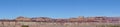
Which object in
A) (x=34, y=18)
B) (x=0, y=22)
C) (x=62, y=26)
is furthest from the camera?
(x=34, y=18)

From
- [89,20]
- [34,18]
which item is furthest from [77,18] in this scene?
[34,18]

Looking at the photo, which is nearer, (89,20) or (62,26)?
(62,26)

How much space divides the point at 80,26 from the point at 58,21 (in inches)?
227

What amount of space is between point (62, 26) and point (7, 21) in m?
7.88

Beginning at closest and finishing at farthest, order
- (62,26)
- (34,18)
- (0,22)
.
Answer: (62,26), (0,22), (34,18)

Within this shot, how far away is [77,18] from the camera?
53.4 m

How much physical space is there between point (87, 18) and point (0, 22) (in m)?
11.8

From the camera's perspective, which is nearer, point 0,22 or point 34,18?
point 0,22

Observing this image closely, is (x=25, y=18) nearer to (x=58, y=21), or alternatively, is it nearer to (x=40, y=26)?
(x=58, y=21)

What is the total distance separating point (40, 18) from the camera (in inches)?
2142

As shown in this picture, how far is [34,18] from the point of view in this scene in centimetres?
5669

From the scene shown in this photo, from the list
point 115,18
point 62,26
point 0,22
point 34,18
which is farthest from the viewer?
point 34,18

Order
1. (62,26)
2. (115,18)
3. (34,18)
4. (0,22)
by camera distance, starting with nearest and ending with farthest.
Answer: (62,26), (0,22), (115,18), (34,18)

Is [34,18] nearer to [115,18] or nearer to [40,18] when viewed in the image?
[40,18]
